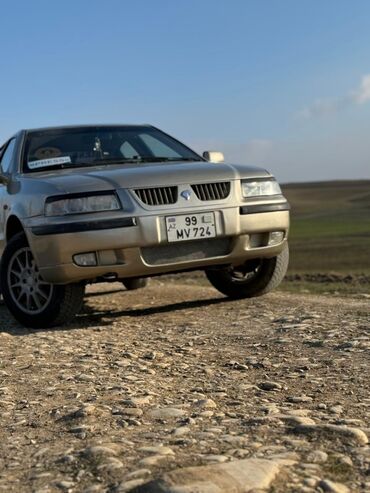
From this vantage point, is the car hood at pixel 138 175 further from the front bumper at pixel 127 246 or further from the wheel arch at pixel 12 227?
the wheel arch at pixel 12 227

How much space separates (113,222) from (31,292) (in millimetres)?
963

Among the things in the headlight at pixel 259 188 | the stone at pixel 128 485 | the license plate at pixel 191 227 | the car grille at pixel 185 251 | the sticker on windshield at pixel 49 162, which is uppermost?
the sticker on windshield at pixel 49 162

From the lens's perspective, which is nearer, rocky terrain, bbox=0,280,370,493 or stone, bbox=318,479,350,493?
stone, bbox=318,479,350,493

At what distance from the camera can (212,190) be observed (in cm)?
544

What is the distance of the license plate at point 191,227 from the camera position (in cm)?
521

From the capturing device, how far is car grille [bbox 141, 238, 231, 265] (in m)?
5.27

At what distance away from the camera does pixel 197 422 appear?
2908 mm

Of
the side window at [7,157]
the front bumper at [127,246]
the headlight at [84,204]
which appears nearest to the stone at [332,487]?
the front bumper at [127,246]

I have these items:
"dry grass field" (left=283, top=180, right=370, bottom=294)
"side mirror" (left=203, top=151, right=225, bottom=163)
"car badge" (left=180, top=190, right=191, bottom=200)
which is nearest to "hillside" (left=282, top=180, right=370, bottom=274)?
"dry grass field" (left=283, top=180, right=370, bottom=294)

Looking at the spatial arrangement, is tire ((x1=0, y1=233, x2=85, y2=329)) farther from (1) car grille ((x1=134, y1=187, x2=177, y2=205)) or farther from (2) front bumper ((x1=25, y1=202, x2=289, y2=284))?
(1) car grille ((x1=134, y1=187, x2=177, y2=205))

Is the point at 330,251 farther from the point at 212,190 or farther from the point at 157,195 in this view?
the point at 157,195

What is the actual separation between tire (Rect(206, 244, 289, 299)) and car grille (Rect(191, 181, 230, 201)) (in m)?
0.85

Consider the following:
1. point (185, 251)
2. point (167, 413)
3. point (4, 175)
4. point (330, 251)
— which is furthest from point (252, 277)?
point (330, 251)

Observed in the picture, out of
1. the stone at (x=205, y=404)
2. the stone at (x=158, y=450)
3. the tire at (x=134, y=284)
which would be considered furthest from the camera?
the tire at (x=134, y=284)
